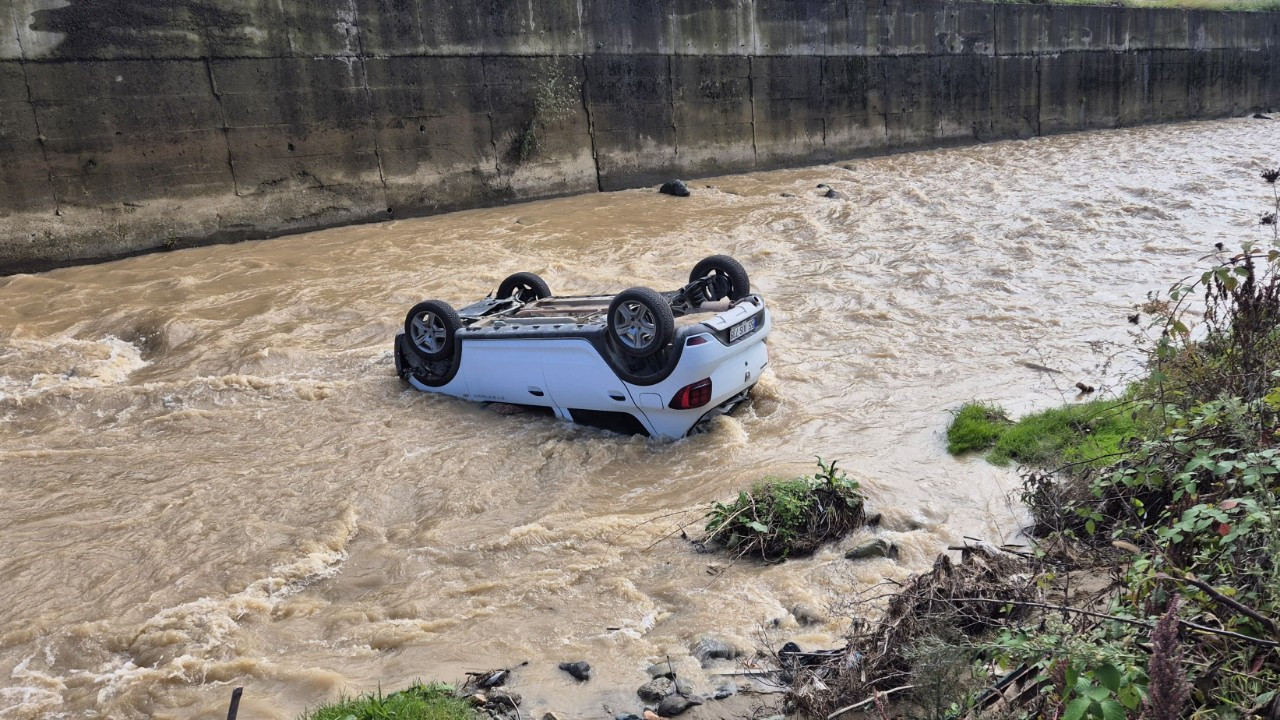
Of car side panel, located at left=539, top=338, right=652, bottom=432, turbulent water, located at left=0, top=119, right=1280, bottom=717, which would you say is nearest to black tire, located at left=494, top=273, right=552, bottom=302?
turbulent water, located at left=0, top=119, right=1280, bottom=717

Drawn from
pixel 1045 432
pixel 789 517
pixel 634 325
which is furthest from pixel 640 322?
pixel 1045 432

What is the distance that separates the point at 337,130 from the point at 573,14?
5.12 meters

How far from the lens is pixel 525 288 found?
27.6 ft

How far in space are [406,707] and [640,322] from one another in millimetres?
3406

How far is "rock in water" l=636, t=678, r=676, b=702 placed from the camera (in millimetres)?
3783

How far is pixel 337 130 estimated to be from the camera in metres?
14.4

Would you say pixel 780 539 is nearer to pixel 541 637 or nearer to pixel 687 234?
pixel 541 637

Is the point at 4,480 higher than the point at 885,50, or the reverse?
the point at 885,50

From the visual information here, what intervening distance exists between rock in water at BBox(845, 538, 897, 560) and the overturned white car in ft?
6.24

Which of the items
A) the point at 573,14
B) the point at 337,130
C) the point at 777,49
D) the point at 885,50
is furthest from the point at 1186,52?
the point at 337,130

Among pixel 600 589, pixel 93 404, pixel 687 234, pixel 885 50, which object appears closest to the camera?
pixel 600 589

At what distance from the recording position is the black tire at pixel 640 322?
635 cm

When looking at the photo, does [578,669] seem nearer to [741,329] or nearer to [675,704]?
[675,704]

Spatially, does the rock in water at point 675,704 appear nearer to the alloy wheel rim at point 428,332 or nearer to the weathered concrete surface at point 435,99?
the alloy wheel rim at point 428,332
